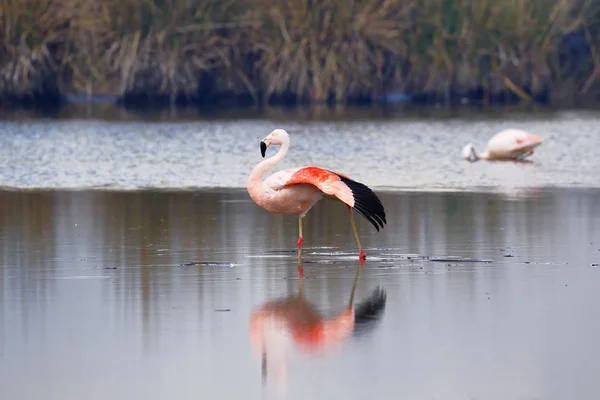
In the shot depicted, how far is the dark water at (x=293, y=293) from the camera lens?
659 cm

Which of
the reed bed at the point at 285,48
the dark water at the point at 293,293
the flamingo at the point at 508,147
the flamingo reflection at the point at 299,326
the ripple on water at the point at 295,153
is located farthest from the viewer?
the reed bed at the point at 285,48

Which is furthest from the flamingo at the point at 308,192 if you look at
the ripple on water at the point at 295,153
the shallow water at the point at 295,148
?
the shallow water at the point at 295,148

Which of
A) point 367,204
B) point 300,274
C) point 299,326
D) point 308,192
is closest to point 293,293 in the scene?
point 300,274

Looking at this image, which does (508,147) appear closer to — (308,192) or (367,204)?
(308,192)

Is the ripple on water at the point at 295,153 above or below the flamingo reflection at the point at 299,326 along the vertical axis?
above

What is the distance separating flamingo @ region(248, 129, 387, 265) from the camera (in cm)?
1038

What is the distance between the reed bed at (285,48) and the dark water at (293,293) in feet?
74.3

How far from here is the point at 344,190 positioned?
10.4 m

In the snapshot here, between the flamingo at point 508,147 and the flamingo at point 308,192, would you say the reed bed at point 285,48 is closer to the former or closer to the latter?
the flamingo at point 508,147

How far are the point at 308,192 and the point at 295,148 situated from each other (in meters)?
12.1

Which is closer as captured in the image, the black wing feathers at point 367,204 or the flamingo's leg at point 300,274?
the flamingo's leg at point 300,274

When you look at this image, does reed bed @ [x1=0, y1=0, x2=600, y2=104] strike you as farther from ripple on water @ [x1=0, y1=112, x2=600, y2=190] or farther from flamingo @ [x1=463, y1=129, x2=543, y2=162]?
flamingo @ [x1=463, y1=129, x2=543, y2=162]

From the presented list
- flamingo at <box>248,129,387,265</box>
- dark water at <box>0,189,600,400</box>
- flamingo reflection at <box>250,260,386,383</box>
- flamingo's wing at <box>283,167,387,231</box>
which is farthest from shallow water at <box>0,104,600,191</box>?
flamingo reflection at <box>250,260,386,383</box>

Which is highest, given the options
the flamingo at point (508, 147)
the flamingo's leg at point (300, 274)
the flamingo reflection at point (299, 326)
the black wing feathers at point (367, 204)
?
the flamingo at point (508, 147)
